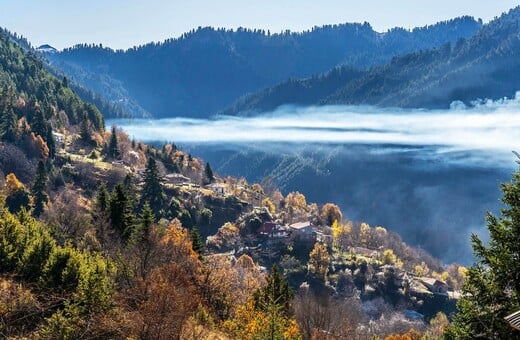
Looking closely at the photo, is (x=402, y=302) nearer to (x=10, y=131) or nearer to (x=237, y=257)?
(x=237, y=257)

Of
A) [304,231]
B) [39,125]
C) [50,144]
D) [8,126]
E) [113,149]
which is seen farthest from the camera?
[113,149]

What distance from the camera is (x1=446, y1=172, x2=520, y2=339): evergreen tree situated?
66.0ft

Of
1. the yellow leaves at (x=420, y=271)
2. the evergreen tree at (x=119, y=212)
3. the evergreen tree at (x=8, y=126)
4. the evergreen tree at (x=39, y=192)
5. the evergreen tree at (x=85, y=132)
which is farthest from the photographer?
the evergreen tree at (x=85, y=132)

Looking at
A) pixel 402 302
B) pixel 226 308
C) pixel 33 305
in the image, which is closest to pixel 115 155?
pixel 402 302

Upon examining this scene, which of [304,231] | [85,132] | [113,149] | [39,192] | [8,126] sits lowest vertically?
[304,231]

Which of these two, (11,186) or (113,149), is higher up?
(113,149)

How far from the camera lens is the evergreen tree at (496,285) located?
2011 centimetres

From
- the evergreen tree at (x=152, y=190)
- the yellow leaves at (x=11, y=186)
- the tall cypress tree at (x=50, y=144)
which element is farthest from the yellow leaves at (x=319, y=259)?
the tall cypress tree at (x=50, y=144)

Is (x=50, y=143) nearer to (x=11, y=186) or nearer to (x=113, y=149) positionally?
(x=113, y=149)

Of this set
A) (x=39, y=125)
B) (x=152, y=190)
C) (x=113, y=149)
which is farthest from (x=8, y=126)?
(x=152, y=190)

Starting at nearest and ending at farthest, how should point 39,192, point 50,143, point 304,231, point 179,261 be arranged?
point 179,261 < point 39,192 < point 50,143 < point 304,231

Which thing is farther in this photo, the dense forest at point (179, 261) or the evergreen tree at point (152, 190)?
the evergreen tree at point (152, 190)

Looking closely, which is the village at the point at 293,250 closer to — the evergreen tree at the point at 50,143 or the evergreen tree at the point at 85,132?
the evergreen tree at the point at 50,143

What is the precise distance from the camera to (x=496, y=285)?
20.6 metres
